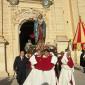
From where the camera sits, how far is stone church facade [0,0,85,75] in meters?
19.1

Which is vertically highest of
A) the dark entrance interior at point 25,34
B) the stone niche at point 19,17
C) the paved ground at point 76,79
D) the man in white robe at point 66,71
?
the stone niche at point 19,17

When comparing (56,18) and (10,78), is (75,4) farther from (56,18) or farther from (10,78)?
(10,78)

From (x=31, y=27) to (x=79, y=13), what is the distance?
12.5 ft

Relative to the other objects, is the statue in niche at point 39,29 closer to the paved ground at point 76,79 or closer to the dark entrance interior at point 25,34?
the paved ground at point 76,79

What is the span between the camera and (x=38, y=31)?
18.8m

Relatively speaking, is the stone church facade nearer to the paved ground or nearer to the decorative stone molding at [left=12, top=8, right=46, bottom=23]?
the decorative stone molding at [left=12, top=8, right=46, bottom=23]

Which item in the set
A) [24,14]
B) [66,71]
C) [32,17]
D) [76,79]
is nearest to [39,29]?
[32,17]

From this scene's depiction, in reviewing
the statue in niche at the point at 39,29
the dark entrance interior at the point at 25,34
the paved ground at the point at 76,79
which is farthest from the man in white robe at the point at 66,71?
the dark entrance interior at the point at 25,34

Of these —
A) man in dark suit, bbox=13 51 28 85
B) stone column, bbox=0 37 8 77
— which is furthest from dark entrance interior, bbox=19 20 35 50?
man in dark suit, bbox=13 51 28 85

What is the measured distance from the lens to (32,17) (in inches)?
792

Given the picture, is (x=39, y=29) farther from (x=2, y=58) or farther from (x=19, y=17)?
(x=2, y=58)

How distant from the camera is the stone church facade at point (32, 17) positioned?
19.1 meters

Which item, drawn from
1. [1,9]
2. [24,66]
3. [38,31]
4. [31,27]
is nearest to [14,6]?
[1,9]

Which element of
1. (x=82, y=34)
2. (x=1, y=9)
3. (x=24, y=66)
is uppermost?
(x=1, y=9)
